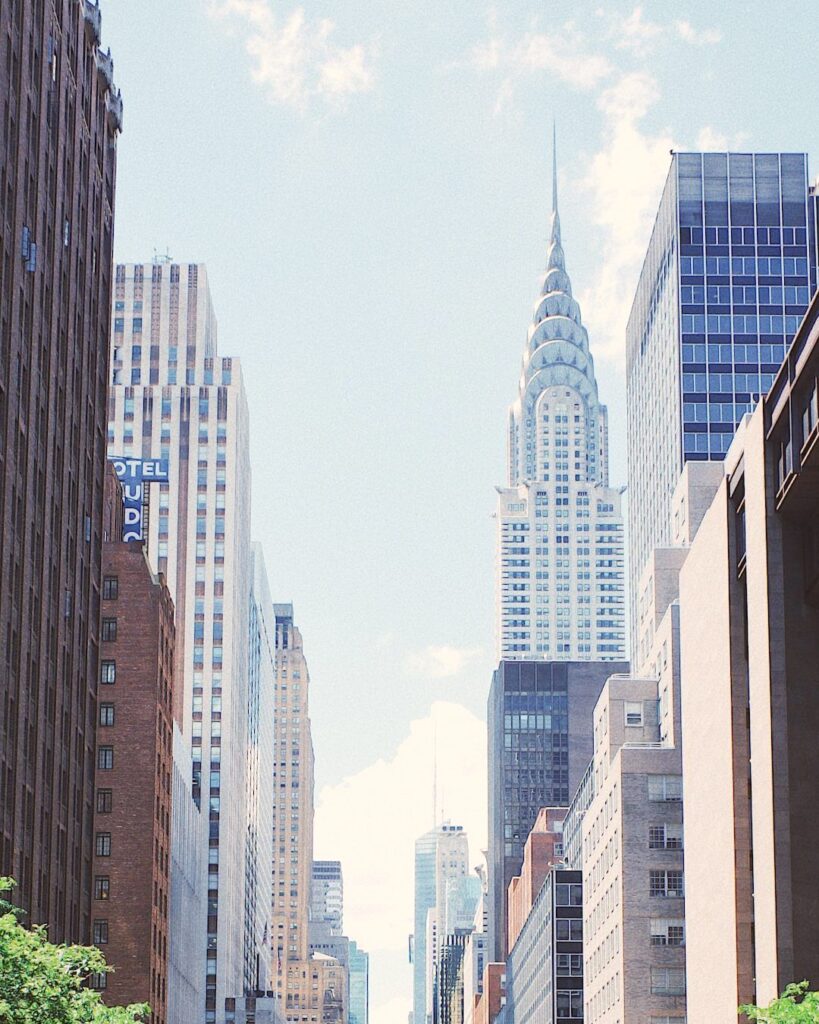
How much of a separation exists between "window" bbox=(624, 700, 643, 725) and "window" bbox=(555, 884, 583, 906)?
26412 mm

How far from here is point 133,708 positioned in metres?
146

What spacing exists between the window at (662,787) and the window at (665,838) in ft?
5.91

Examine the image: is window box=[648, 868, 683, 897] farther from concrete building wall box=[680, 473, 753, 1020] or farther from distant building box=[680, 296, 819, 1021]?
distant building box=[680, 296, 819, 1021]

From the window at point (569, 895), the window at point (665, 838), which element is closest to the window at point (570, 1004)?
the window at point (569, 895)

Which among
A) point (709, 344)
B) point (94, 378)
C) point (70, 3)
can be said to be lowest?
point (94, 378)

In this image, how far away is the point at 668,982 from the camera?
12075cm

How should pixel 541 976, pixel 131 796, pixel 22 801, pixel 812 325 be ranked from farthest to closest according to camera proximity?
pixel 541 976 → pixel 131 796 → pixel 22 801 → pixel 812 325

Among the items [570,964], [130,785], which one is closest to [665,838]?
[570,964]

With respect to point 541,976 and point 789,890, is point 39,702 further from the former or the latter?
point 541,976

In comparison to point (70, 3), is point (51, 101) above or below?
below

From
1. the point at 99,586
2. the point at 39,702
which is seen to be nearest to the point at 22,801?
the point at 39,702

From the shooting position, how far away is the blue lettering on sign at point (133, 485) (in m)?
153

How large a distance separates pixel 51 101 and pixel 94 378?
17843mm

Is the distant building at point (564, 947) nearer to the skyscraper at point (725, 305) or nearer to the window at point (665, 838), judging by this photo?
the window at point (665, 838)
